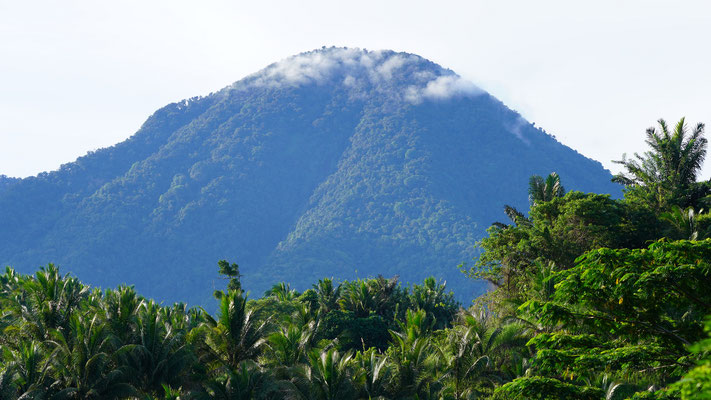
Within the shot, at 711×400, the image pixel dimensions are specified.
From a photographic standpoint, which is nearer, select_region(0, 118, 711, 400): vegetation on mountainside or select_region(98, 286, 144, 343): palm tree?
select_region(0, 118, 711, 400): vegetation on mountainside

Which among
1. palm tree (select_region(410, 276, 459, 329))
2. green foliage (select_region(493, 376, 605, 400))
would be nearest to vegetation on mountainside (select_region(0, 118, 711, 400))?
green foliage (select_region(493, 376, 605, 400))

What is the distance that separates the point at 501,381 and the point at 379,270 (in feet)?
500

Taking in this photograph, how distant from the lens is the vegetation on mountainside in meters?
11.7

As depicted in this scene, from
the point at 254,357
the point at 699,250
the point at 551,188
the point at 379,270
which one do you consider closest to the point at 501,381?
the point at 254,357

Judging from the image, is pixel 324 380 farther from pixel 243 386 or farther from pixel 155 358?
pixel 155 358

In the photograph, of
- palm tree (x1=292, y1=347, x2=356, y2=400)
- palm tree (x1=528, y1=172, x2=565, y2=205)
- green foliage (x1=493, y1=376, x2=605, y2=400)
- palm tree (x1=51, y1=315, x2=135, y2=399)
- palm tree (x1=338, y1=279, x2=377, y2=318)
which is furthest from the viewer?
palm tree (x1=338, y1=279, x2=377, y2=318)

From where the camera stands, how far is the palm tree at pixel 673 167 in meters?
36.3

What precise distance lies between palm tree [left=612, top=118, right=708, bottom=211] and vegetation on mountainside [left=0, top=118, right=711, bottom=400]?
0.76ft

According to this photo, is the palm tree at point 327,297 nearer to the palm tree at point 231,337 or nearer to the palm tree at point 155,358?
the palm tree at point 231,337

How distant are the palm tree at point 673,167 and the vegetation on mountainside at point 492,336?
23 centimetres

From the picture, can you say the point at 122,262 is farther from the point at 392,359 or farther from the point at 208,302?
the point at 392,359

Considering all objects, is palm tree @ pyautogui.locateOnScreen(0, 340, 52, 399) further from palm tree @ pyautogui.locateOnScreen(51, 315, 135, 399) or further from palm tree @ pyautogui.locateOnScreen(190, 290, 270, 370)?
palm tree @ pyautogui.locateOnScreen(190, 290, 270, 370)

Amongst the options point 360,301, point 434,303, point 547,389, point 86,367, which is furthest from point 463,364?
point 434,303

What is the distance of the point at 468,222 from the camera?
197750 millimetres
